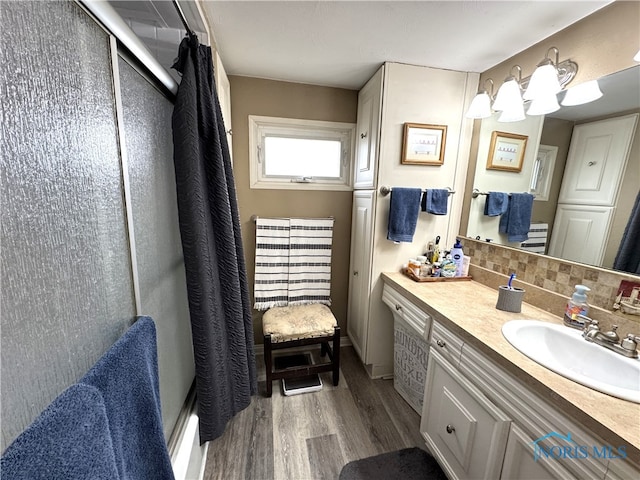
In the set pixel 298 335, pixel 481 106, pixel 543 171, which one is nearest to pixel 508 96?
pixel 481 106

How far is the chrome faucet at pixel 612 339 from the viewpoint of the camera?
0.85 meters

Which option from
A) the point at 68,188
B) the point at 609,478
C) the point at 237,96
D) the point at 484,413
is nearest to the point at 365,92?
the point at 237,96

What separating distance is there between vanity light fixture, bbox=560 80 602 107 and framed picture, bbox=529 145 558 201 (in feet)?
0.66

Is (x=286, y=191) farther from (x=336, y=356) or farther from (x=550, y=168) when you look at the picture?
(x=550, y=168)

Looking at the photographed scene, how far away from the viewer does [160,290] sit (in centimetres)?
90

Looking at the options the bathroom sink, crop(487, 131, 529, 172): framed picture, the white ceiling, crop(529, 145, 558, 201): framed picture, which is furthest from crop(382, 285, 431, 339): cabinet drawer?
the white ceiling

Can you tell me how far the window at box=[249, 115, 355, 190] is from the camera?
1.88 meters

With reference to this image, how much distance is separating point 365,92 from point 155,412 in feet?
6.77

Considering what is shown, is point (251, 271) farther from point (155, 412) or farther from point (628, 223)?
point (628, 223)

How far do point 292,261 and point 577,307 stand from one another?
5.32ft

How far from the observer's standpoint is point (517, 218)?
1.41 meters

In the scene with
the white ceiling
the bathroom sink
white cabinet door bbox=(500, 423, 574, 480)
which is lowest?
white cabinet door bbox=(500, 423, 574, 480)

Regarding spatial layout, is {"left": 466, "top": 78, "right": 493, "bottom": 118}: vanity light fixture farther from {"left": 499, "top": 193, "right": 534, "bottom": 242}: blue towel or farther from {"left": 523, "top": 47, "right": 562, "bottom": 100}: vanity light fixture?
{"left": 499, "top": 193, "right": 534, "bottom": 242}: blue towel

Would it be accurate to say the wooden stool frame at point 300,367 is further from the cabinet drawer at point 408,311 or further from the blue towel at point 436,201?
the blue towel at point 436,201
